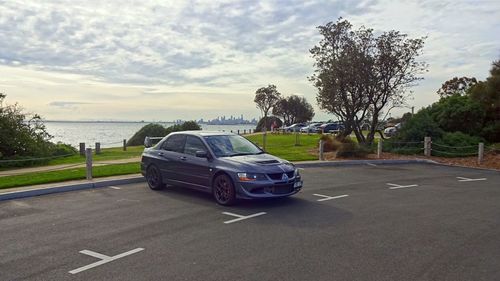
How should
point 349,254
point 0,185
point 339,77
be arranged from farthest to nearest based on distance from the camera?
point 339,77
point 0,185
point 349,254

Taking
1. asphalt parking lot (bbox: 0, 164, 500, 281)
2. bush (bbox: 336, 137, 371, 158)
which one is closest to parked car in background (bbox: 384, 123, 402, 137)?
bush (bbox: 336, 137, 371, 158)

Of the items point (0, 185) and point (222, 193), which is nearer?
point (222, 193)

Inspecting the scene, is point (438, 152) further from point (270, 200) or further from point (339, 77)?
point (270, 200)

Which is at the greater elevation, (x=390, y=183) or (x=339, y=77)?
(x=339, y=77)

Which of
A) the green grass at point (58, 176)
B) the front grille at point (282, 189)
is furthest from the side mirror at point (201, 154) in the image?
the green grass at point (58, 176)

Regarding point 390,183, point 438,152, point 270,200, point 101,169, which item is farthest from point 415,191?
point 438,152

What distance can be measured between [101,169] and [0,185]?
3557 millimetres

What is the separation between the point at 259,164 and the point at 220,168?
0.81 metres

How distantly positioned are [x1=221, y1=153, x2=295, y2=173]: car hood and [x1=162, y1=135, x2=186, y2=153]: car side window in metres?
1.55

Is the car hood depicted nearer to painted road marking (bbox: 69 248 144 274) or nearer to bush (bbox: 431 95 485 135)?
painted road marking (bbox: 69 248 144 274)

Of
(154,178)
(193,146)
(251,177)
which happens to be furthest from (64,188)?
(251,177)

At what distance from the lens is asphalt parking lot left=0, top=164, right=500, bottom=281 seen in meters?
5.06

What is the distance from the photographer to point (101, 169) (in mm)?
14000

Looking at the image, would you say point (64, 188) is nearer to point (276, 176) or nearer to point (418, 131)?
point (276, 176)
